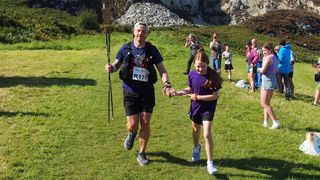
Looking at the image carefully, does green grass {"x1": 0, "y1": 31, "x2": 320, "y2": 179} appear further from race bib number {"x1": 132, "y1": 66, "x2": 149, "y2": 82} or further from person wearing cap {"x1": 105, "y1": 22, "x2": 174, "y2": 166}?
race bib number {"x1": 132, "y1": 66, "x2": 149, "y2": 82}

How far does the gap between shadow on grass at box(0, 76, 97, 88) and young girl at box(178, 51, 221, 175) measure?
10.7 meters

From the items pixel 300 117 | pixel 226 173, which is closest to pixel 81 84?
pixel 300 117

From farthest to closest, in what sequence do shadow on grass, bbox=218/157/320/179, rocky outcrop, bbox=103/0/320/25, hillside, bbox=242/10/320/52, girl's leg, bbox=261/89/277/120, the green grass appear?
rocky outcrop, bbox=103/0/320/25 → hillside, bbox=242/10/320/52 → girl's leg, bbox=261/89/277/120 → the green grass → shadow on grass, bbox=218/157/320/179

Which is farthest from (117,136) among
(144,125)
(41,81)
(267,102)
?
(41,81)

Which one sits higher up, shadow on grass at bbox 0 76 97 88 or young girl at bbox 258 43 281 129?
young girl at bbox 258 43 281 129

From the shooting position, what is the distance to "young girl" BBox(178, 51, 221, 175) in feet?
30.6

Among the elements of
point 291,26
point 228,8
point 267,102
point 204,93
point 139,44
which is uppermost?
point 139,44

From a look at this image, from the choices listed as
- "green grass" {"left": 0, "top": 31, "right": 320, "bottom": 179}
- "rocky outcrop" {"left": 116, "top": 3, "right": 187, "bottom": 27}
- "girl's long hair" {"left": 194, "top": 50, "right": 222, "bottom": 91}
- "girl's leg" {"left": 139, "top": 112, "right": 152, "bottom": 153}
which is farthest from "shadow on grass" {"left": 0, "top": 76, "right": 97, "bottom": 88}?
"rocky outcrop" {"left": 116, "top": 3, "right": 187, "bottom": 27}

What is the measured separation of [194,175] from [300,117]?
7.49 metres

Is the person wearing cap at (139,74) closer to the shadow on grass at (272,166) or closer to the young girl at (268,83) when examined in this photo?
the shadow on grass at (272,166)

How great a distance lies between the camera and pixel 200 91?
9445 millimetres

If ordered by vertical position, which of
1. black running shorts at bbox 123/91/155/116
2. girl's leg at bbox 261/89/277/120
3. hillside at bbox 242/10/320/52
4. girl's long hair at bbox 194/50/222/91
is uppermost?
girl's long hair at bbox 194/50/222/91

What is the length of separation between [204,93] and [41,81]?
12.0m

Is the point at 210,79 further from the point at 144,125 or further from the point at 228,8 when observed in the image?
the point at 228,8
